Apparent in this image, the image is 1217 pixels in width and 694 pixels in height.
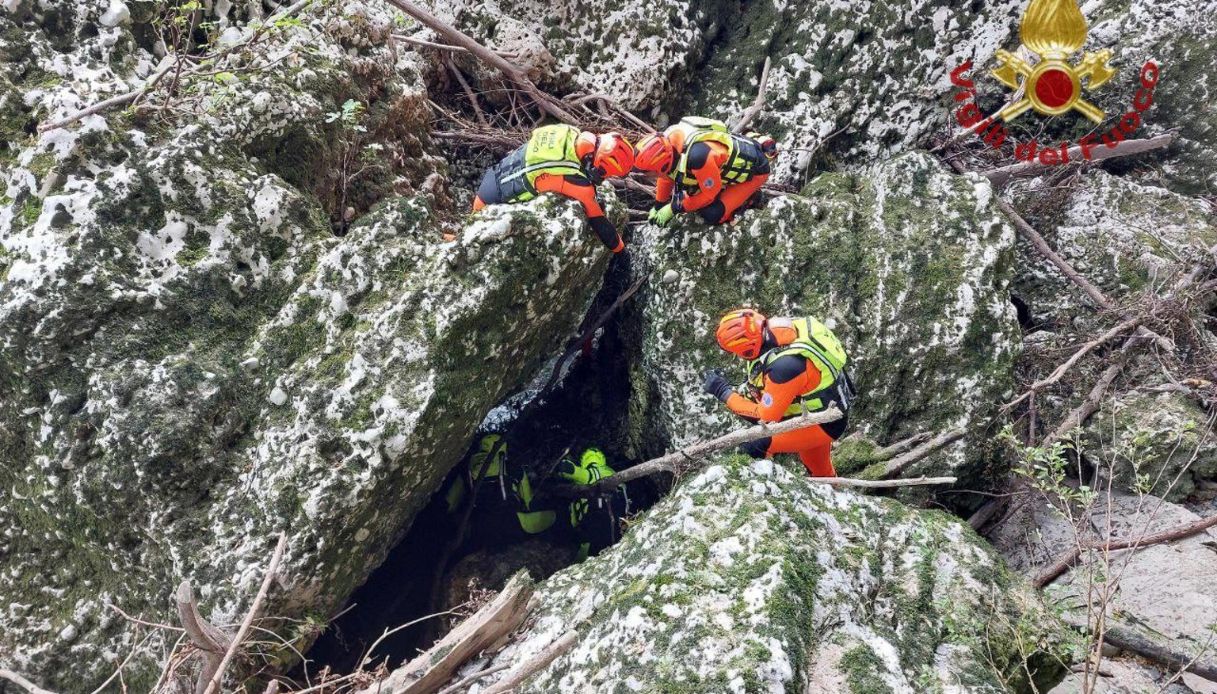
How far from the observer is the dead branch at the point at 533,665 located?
276 centimetres

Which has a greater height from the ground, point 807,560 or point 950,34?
point 950,34

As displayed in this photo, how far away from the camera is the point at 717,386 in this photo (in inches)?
183

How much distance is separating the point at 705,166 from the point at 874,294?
149 cm

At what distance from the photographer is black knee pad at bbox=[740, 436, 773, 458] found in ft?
15.1

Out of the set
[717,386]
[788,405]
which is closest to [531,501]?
[717,386]

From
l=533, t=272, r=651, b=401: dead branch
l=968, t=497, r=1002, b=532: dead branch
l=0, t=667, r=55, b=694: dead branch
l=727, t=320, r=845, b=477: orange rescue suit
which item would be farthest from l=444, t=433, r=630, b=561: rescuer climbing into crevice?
l=0, t=667, r=55, b=694: dead branch

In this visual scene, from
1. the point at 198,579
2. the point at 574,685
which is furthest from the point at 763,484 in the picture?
the point at 198,579

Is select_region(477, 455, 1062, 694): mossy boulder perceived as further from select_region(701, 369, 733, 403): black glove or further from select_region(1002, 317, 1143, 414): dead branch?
select_region(1002, 317, 1143, 414): dead branch

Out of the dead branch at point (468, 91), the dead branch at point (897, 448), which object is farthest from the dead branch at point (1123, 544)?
the dead branch at point (468, 91)

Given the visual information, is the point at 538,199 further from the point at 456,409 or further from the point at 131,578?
the point at 131,578

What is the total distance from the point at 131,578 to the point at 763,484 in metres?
3.25

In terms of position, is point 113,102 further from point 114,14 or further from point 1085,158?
point 1085,158

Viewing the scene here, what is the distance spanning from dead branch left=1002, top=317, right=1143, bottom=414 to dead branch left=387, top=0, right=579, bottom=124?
4.14 m

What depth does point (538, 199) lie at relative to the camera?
14.5ft
